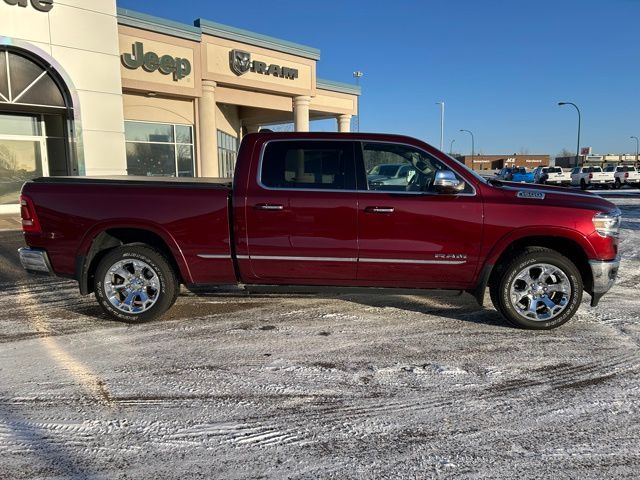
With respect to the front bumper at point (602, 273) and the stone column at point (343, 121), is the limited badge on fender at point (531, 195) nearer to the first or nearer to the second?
the front bumper at point (602, 273)

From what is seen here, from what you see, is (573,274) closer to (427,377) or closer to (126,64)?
(427,377)

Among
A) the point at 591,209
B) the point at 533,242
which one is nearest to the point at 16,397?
the point at 533,242

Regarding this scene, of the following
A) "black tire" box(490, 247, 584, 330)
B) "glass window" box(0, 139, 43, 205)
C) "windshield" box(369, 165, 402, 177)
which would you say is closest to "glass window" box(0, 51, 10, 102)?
"glass window" box(0, 139, 43, 205)

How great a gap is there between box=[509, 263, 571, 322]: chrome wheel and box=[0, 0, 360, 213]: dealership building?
13.1 m

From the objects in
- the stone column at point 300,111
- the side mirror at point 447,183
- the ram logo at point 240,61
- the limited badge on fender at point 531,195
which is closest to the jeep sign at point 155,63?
the ram logo at point 240,61

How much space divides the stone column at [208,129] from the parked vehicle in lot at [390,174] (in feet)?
50.2

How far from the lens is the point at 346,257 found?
15.8ft

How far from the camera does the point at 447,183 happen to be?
4566 mm

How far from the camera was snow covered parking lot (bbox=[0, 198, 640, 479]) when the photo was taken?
2709 millimetres

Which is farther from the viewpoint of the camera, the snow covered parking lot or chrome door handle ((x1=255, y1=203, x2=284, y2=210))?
chrome door handle ((x1=255, y1=203, x2=284, y2=210))

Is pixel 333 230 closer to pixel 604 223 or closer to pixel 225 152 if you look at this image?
pixel 604 223

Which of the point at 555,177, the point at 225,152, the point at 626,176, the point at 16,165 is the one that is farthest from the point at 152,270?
the point at 555,177

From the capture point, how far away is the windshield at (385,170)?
4871 millimetres

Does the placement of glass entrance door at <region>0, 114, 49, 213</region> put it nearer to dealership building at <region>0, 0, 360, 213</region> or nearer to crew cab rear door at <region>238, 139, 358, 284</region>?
dealership building at <region>0, 0, 360, 213</region>
